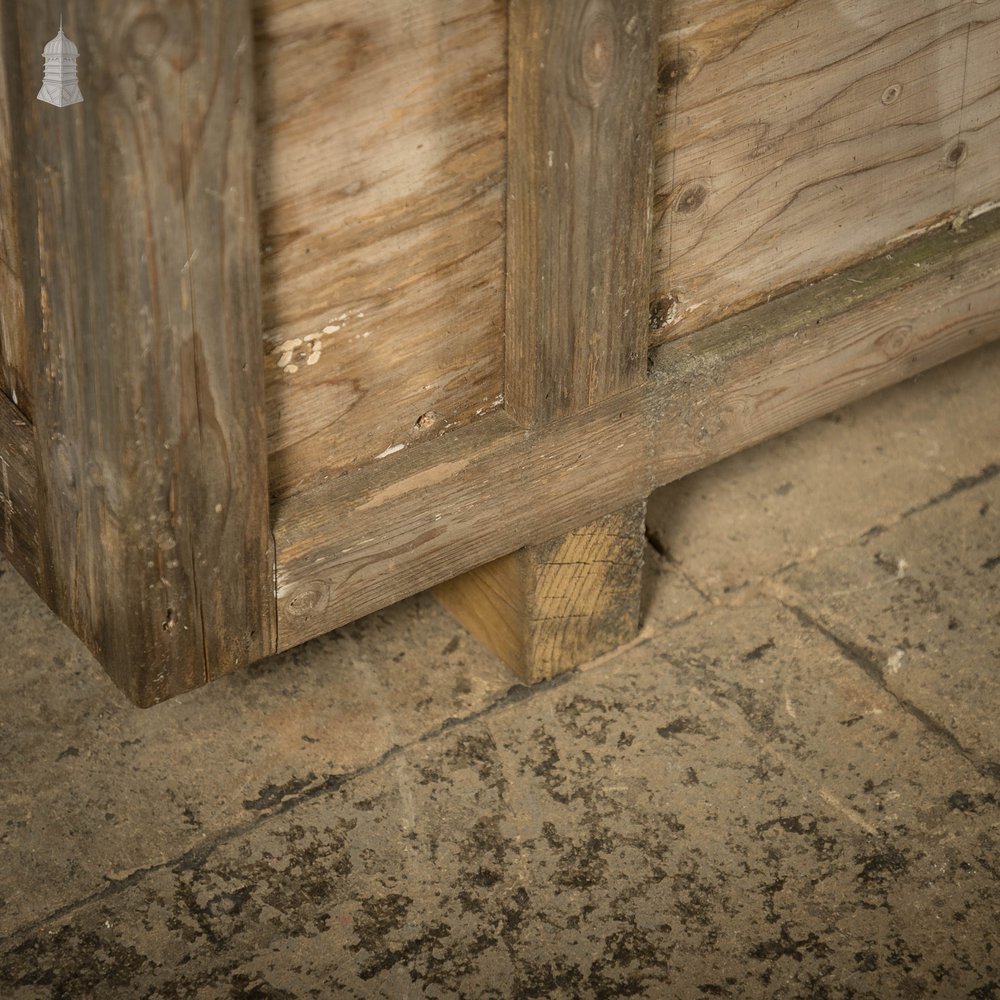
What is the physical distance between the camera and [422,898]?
6.81ft

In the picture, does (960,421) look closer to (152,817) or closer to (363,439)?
(363,439)

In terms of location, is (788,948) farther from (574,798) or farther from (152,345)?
(152,345)

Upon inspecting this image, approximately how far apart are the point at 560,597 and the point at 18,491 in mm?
743

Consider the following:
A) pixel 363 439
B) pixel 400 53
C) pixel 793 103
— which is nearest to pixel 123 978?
pixel 363 439

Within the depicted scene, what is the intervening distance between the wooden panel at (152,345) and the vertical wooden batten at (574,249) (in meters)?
0.35

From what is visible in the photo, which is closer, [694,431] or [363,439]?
[363,439]

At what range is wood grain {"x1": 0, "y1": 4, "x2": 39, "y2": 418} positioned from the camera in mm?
1564

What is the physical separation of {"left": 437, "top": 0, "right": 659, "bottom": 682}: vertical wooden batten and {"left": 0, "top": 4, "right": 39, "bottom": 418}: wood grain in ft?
1.73

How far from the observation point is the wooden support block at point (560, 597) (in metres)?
2.27

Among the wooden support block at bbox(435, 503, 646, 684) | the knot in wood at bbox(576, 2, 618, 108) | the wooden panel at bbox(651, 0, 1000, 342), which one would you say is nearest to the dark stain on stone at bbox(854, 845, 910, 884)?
the wooden support block at bbox(435, 503, 646, 684)

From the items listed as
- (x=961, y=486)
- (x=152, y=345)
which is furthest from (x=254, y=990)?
(x=961, y=486)

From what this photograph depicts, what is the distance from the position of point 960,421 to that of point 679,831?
1038mm

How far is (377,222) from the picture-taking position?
6.02 feet

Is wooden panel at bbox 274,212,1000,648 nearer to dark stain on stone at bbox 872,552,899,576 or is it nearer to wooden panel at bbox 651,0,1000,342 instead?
wooden panel at bbox 651,0,1000,342
